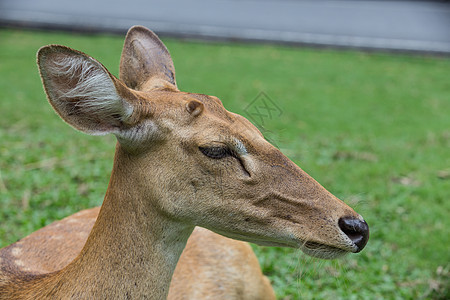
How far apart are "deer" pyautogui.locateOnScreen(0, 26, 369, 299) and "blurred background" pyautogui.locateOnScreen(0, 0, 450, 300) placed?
288mm

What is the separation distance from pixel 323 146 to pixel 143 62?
466 cm

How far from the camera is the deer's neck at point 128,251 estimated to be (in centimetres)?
227

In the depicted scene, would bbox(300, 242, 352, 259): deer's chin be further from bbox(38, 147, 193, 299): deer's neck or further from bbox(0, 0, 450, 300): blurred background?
bbox(38, 147, 193, 299): deer's neck

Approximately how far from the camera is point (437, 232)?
505 cm

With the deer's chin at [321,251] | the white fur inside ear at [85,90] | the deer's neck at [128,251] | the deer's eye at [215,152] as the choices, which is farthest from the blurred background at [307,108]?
the white fur inside ear at [85,90]

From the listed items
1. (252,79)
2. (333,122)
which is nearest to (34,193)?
(333,122)

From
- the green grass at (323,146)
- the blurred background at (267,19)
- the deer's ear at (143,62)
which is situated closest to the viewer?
→ the deer's ear at (143,62)

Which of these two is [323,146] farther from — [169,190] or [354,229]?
[169,190]

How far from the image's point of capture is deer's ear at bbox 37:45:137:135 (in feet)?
6.59

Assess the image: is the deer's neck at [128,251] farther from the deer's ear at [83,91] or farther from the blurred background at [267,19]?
the blurred background at [267,19]

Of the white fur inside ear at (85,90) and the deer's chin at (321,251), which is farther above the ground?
the white fur inside ear at (85,90)

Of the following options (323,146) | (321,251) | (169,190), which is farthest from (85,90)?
(323,146)

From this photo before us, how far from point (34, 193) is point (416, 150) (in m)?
4.63

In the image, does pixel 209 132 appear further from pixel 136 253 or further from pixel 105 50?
pixel 105 50
